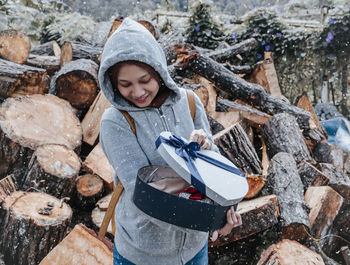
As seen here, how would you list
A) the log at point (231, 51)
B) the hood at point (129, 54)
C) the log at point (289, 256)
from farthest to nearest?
the log at point (231, 51) → the log at point (289, 256) → the hood at point (129, 54)

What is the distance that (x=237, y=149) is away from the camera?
2807 mm

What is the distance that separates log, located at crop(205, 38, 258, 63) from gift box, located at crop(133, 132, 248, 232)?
3.92m

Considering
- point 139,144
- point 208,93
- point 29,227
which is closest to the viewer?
point 139,144

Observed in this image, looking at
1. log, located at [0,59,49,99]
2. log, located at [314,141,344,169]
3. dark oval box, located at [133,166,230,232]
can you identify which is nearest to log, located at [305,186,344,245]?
log, located at [314,141,344,169]

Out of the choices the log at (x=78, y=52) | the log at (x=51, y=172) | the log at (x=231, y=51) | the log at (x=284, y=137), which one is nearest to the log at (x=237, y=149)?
the log at (x=284, y=137)

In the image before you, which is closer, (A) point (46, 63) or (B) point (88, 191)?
(B) point (88, 191)

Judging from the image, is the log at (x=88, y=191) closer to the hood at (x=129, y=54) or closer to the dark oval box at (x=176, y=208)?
the hood at (x=129, y=54)

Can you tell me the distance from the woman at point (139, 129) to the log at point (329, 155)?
9.42 ft

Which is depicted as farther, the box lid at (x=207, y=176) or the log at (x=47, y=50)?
the log at (x=47, y=50)

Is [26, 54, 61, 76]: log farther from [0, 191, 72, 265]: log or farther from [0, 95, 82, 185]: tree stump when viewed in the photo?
[0, 191, 72, 265]: log

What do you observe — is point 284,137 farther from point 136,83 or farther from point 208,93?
point 136,83

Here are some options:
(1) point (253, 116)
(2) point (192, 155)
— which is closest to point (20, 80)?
(1) point (253, 116)

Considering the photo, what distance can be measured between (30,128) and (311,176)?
2.71 metres

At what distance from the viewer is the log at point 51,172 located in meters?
2.68
